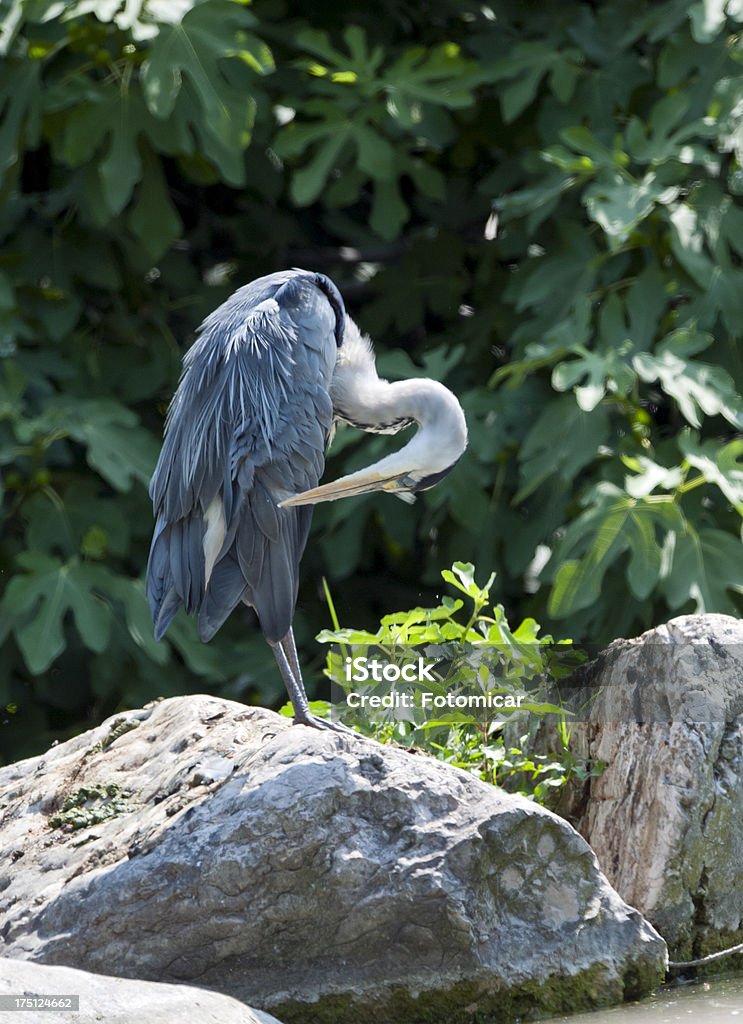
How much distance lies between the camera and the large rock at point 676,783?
3.34m

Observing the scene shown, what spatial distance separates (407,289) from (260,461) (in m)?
2.39

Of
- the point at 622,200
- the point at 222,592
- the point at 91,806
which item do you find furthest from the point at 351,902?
the point at 622,200

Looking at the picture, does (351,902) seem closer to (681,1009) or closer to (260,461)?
(681,1009)

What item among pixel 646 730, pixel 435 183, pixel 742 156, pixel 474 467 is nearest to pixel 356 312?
pixel 435 183

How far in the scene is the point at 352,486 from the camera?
3.90 metres

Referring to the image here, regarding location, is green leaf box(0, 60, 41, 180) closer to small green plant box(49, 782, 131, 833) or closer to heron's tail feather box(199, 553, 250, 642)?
heron's tail feather box(199, 553, 250, 642)

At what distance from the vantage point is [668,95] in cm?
514

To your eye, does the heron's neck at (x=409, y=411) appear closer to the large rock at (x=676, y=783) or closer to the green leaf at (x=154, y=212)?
the large rock at (x=676, y=783)

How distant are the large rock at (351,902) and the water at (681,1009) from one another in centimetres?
4

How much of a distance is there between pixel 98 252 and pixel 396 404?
1966mm

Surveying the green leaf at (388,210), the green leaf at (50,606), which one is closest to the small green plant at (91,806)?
the green leaf at (50,606)
